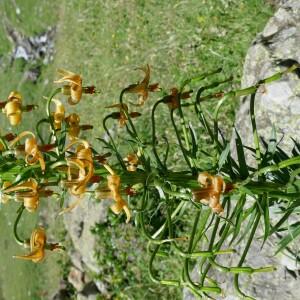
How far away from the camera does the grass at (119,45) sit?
156 inches

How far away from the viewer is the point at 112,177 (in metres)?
1.40

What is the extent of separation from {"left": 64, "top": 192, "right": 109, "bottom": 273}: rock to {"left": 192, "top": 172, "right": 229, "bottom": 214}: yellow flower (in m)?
3.21

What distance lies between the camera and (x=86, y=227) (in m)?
4.92

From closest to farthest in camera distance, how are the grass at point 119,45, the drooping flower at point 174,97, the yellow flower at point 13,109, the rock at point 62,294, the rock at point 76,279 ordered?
1. the yellow flower at point 13,109
2. the drooping flower at point 174,97
3. the grass at point 119,45
4. the rock at point 76,279
5. the rock at point 62,294

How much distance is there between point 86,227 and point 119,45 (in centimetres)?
167

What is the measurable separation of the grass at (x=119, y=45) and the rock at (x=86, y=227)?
0.20 metres

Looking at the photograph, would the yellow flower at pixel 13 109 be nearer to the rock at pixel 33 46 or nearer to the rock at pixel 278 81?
the rock at pixel 278 81

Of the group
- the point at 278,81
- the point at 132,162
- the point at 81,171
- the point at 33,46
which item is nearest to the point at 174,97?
the point at 132,162

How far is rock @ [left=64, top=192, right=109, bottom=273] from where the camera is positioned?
4.69 m

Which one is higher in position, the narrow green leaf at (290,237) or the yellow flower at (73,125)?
the yellow flower at (73,125)

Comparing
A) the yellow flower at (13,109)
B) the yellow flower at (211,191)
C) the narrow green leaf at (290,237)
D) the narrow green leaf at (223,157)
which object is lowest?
the narrow green leaf at (290,237)

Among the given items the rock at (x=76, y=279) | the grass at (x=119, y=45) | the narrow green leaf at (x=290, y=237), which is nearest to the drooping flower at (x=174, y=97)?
the narrow green leaf at (x=290, y=237)

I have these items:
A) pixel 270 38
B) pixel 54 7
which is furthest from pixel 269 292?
pixel 54 7

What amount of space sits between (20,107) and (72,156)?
0.81ft
